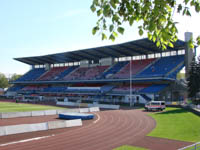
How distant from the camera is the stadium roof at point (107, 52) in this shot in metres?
56.7

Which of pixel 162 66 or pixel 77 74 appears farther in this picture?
pixel 77 74

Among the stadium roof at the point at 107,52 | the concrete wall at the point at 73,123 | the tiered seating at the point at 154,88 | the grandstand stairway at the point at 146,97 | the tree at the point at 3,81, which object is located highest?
the stadium roof at the point at 107,52

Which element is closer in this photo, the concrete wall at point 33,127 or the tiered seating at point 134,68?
the concrete wall at point 33,127

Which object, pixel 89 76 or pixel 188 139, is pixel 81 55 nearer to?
pixel 89 76

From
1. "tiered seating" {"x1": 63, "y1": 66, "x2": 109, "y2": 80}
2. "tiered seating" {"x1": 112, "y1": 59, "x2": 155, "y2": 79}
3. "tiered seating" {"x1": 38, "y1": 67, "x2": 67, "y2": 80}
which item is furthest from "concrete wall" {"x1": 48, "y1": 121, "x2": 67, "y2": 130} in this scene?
"tiered seating" {"x1": 38, "y1": 67, "x2": 67, "y2": 80}

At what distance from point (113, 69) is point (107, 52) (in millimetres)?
5513

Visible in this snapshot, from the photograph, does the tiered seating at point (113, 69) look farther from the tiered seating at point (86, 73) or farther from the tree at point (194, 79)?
the tree at point (194, 79)

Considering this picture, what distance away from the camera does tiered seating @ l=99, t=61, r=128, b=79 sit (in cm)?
6566

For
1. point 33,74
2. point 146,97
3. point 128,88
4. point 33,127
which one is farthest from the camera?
point 33,74

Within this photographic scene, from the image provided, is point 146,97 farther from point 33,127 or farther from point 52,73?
point 52,73

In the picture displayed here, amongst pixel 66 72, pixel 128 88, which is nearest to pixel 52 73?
pixel 66 72

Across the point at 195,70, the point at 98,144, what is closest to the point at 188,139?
the point at 98,144

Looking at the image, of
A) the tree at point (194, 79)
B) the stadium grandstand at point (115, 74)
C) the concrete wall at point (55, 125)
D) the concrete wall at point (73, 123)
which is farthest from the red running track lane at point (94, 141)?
the tree at point (194, 79)

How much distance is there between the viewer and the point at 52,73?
85.6m
